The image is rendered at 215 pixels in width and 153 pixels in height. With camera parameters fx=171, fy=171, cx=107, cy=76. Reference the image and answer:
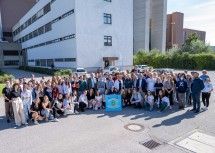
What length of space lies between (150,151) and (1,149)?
4.52m

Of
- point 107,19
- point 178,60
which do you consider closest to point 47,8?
point 107,19

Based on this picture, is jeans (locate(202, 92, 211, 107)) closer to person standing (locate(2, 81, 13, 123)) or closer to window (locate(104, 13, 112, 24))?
person standing (locate(2, 81, 13, 123))

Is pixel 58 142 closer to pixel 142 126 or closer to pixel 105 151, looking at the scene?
pixel 105 151

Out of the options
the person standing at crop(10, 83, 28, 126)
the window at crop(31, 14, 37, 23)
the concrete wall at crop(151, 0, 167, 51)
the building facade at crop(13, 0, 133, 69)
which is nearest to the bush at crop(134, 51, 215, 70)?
the building facade at crop(13, 0, 133, 69)

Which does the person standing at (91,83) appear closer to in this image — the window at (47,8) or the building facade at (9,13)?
the window at (47,8)

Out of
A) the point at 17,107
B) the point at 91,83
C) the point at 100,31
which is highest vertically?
the point at 100,31

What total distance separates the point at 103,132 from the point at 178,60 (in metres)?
33.2

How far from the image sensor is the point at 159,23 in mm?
59531

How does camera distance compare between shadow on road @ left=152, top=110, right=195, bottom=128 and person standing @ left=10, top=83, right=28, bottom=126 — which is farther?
person standing @ left=10, top=83, right=28, bottom=126

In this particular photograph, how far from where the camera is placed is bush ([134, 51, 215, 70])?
3058 cm

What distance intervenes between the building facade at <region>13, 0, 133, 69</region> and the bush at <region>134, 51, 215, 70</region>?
8576mm

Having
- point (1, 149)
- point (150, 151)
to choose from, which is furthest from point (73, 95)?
point (150, 151)

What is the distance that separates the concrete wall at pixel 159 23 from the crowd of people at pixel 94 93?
175 ft

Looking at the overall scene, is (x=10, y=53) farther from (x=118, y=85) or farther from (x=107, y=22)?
(x=118, y=85)
